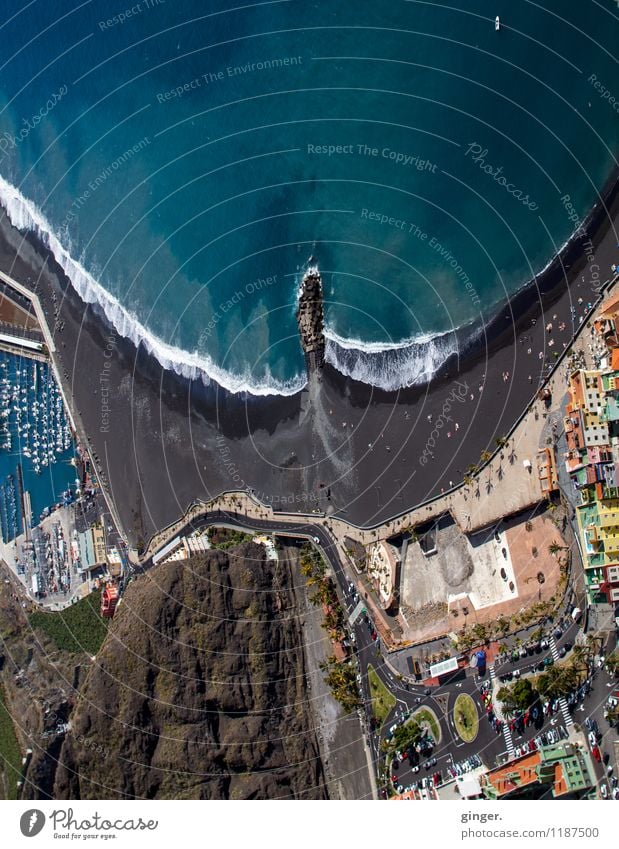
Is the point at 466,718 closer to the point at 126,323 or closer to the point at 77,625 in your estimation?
the point at 77,625

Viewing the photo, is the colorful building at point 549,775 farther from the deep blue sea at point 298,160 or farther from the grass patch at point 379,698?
the deep blue sea at point 298,160

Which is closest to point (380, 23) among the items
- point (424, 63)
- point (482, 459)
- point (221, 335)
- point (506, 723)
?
point (424, 63)

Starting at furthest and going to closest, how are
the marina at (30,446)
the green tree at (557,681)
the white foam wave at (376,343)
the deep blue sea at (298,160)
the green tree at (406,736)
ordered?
the marina at (30,446) → the white foam wave at (376,343) → the green tree at (406,736) → the deep blue sea at (298,160) → the green tree at (557,681)

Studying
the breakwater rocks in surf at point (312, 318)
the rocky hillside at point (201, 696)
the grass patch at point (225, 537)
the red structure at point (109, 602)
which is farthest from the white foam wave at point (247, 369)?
the red structure at point (109, 602)

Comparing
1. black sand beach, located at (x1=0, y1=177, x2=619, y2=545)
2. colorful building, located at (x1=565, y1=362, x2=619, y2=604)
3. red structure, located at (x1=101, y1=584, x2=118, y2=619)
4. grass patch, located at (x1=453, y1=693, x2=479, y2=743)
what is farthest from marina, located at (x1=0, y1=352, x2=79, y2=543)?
colorful building, located at (x1=565, y1=362, x2=619, y2=604)

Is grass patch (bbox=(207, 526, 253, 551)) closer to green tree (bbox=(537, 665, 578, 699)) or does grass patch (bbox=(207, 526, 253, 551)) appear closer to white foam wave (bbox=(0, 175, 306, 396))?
white foam wave (bbox=(0, 175, 306, 396))

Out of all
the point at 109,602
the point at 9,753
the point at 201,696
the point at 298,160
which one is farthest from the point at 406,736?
the point at 298,160
